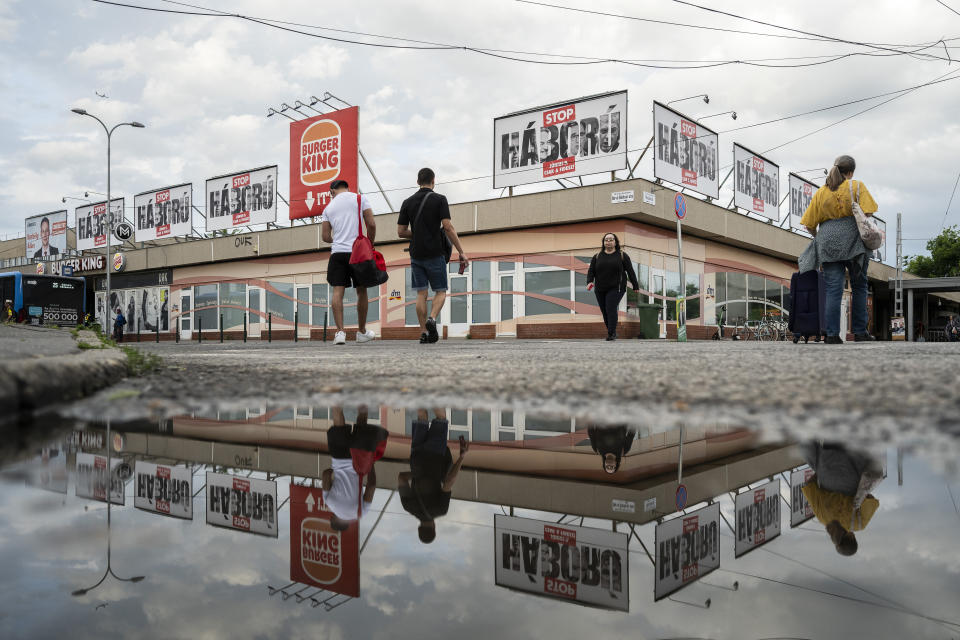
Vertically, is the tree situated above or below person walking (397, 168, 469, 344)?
above

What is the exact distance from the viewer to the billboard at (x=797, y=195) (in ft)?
100

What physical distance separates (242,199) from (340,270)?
82.5ft

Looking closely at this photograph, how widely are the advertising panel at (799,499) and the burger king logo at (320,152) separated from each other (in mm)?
27063

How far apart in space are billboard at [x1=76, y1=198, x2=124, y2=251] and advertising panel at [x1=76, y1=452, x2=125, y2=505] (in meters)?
41.7

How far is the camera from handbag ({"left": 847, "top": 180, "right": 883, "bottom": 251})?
6.76m

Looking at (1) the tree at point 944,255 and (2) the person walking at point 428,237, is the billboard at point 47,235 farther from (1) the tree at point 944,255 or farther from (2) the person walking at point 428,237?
(1) the tree at point 944,255

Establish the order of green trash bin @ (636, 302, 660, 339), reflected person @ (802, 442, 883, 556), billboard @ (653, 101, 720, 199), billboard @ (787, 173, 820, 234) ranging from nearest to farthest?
reflected person @ (802, 442, 883, 556), green trash bin @ (636, 302, 660, 339), billboard @ (653, 101, 720, 199), billboard @ (787, 173, 820, 234)

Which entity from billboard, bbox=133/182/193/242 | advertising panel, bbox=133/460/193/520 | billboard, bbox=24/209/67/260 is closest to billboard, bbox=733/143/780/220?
billboard, bbox=133/182/193/242

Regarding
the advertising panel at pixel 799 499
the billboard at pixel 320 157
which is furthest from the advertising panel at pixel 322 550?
the billboard at pixel 320 157

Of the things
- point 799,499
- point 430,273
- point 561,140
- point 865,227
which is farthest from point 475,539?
point 561,140

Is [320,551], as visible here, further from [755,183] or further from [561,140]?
[755,183]

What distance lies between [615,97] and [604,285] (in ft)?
37.5

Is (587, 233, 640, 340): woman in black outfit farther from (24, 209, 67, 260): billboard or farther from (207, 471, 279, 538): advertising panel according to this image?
(24, 209, 67, 260): billboard

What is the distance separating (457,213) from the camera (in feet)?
74.0
